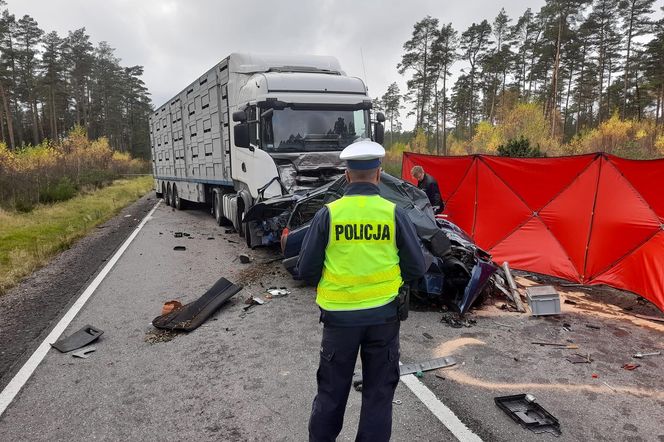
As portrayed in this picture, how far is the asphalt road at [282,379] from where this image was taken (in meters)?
2.97

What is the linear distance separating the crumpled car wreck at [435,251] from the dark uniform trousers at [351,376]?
2.48 metres

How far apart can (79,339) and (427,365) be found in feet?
11.9

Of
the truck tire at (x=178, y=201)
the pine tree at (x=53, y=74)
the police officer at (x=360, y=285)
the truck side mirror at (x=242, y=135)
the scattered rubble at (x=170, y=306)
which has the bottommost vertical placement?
the scattered rubble at (x=170, y=306)

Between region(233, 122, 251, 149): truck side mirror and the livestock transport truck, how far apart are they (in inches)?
0.4

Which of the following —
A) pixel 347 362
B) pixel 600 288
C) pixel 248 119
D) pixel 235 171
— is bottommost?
pixel 600 288

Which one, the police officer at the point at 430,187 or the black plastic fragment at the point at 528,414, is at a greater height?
the police officer at the point at 430,187

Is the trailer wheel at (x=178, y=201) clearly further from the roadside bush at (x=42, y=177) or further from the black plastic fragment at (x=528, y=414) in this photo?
the black plastic fragment at (x=528, y=414)

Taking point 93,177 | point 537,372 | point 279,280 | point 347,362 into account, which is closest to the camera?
point 347,362

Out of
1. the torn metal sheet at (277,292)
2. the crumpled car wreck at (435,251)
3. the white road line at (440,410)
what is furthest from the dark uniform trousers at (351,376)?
the torn metal sheet at (277,292)

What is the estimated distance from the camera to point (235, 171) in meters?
9.54

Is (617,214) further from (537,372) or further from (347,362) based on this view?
(347,362)

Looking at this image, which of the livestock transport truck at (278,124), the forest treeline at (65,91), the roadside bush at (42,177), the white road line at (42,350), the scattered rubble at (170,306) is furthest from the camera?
the forest treeline at (65,91)

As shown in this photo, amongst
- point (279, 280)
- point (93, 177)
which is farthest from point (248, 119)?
point (93, 177)

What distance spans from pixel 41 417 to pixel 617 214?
23.5ft
